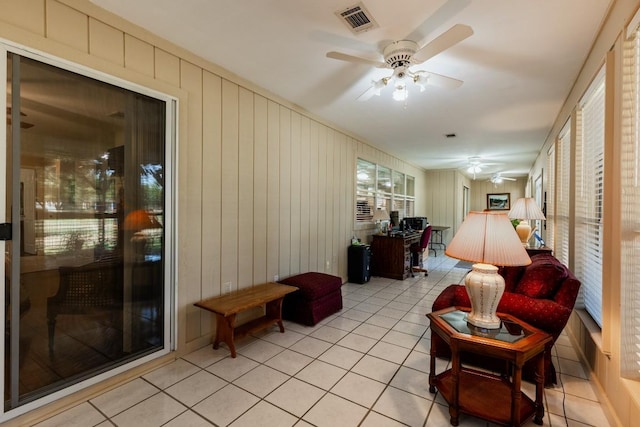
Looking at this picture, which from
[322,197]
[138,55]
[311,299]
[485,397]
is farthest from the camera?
[322,197]

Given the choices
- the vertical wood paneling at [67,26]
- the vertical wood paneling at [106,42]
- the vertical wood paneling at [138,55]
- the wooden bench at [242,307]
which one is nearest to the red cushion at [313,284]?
the wooden bench at [242,307]

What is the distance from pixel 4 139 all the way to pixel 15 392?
4.77 ft

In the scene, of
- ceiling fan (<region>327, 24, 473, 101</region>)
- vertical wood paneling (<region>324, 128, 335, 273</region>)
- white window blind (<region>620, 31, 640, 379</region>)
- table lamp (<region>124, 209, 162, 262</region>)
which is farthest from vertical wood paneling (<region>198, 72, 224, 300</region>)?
white window blind (<region>620, 31, 640, 379</region>)

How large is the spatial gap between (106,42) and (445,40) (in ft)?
7.53

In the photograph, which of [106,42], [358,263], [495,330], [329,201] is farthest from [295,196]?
[495,330]

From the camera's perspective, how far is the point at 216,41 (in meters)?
2.35

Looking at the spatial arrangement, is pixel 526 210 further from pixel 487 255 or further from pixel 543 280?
pixel 487 255

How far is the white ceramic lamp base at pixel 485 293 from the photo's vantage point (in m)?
1.72

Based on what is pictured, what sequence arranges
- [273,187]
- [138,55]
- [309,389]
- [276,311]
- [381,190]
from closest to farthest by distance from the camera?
[309,389] → [138,55] → [276,311] → [273,187] → [381,190]

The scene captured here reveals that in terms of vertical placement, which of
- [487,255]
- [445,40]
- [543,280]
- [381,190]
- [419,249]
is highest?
[445,40]

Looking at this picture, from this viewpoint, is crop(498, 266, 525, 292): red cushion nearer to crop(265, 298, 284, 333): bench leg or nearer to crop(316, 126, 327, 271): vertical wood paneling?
crop(265, 298, 284, 333): bench leg

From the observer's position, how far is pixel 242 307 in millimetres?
2516

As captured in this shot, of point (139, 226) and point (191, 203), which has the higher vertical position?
point (191, 203)

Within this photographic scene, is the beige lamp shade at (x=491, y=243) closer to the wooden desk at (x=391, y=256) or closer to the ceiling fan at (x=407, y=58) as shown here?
the ceiling fan at (x=407, y=58)
